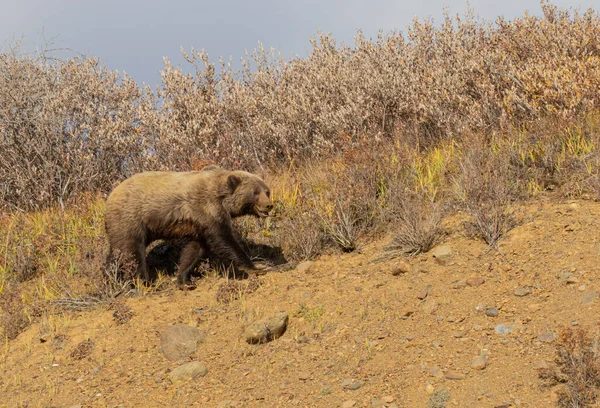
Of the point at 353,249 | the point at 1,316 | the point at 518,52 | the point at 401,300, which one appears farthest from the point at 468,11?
the point at 1,316

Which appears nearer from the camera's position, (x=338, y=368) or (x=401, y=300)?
(x=338, y=368)

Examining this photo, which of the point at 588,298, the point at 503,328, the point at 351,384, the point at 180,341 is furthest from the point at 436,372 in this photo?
the point at 180,341

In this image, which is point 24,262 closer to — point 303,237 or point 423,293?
point 303,237

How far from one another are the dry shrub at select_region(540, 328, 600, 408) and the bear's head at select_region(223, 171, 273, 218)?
418cm

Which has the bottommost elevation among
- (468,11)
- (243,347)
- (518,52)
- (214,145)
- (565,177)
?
(243,347)

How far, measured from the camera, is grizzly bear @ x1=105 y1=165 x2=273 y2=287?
22.9 ft

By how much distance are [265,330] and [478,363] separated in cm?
200

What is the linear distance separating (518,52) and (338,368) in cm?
819

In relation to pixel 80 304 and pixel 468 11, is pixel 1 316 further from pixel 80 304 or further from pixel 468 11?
pixel 468 11

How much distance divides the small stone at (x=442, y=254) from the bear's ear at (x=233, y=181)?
8.47 ft

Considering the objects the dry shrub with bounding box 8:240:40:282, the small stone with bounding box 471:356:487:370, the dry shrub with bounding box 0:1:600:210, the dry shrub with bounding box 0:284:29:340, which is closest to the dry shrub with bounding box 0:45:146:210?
the dry shrub with bounding box 0:1:600:210

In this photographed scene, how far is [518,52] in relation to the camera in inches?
428

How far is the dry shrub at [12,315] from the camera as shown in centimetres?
651

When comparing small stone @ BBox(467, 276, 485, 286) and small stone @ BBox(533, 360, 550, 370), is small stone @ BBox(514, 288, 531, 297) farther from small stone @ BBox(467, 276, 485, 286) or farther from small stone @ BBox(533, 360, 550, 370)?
small stone @ BBox(533, 360, 550, 370)
